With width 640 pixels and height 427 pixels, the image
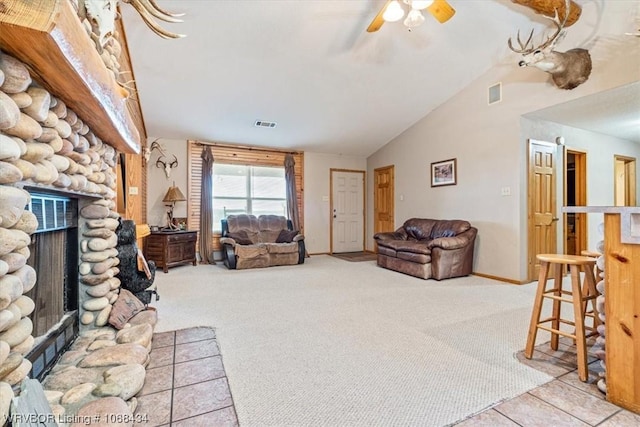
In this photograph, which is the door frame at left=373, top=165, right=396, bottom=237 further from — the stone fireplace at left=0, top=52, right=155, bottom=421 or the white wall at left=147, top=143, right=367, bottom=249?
the stone fireplace at left=0, top=52, right=155, bottom=421

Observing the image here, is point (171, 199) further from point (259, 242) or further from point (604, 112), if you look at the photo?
point (604, 112)

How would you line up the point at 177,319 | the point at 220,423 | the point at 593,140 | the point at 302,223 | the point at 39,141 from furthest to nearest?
the point at 302,223 < the point at 593,140 < the point at 177,319 < the point at 220,423 < the point at 39,141

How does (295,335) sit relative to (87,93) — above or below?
below

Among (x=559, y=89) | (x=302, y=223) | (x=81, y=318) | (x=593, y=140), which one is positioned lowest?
(x=81, y=318)

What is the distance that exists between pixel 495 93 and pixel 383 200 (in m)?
3.06

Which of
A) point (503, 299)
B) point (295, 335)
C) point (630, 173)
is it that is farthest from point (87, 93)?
point (630, 173)

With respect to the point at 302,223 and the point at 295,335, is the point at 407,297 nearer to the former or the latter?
the point at 295,335

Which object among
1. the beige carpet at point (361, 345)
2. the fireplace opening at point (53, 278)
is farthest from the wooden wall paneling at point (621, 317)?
the fireplace opening at point (53, 278)

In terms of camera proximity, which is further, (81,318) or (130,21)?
(130,21)

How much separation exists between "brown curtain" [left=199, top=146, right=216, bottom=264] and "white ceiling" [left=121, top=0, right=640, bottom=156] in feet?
1.43

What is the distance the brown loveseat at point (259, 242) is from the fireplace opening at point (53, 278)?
9.95 feet

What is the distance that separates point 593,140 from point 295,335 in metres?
5.63

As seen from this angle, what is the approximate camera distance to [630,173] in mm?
5562

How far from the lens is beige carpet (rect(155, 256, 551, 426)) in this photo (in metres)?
1.53
